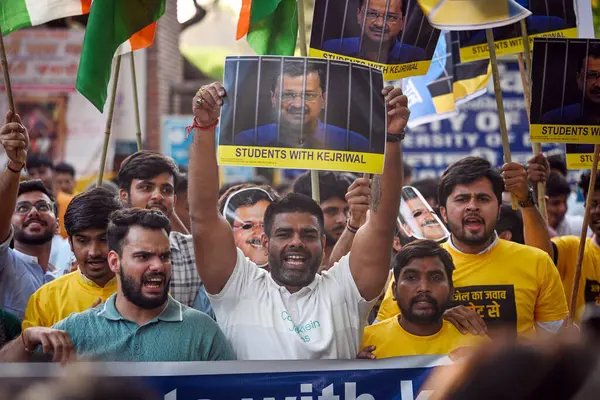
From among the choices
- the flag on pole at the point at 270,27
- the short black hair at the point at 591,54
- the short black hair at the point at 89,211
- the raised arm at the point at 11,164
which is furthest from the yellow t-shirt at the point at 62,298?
the short black hair at the point at 591,54

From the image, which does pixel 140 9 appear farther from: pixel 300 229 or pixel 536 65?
pixel 536 65

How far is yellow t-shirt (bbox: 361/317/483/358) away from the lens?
3785 millimetres

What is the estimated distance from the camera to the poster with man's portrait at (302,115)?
3.72 m

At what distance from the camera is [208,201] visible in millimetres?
3615

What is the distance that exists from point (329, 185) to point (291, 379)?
6.65ft

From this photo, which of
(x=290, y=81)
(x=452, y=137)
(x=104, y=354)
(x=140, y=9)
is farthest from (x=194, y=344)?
(x=452, y=137)

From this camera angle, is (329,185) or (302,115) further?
(329,185)

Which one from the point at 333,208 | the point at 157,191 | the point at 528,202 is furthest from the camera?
the point at 333,208

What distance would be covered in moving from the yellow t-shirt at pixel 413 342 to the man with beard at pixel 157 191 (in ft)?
3.57

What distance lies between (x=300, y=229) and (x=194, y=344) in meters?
0.65

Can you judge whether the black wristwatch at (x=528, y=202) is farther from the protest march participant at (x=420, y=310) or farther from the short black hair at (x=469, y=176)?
the protest march participant at (x=420, y=310)

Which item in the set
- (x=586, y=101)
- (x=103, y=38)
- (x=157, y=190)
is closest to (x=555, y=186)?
(x=586, y=101)

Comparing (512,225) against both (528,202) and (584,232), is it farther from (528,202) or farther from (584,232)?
(584,232)

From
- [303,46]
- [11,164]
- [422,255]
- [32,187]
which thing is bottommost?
[422,255]
